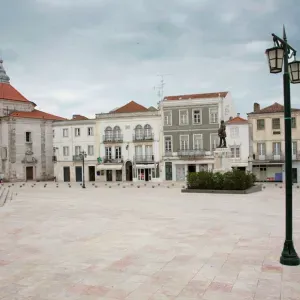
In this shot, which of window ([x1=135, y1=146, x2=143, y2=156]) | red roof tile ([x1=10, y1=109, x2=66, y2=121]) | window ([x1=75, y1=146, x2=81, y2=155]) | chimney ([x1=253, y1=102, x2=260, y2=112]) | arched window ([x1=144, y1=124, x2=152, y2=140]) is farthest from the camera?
red roof tile ([x1=10, y1=109, x2=66, y2=121])

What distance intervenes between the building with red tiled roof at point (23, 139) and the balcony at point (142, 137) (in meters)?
15.2

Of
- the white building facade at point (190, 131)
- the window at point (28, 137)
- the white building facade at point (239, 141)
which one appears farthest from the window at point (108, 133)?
the white building facade at point (239, 141)

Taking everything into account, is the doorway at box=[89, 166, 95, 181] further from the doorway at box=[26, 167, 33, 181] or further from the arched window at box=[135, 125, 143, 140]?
the doorway at box=[26, 167, 33, 181]

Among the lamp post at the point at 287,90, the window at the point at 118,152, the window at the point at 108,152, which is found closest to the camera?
the lamp post at the point at 287,90

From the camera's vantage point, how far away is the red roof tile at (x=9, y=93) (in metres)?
54.6

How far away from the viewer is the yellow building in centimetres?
4122

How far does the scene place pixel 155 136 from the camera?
47188mm

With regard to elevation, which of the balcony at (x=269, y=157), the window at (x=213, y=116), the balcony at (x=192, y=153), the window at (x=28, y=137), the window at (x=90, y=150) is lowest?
the balcony at (x=269, y=157)

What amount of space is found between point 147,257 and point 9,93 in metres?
52.6

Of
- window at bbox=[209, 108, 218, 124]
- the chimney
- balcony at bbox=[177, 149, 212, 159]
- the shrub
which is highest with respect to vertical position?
the chimney

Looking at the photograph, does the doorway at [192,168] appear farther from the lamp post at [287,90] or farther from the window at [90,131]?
the lamp post at [287,90]

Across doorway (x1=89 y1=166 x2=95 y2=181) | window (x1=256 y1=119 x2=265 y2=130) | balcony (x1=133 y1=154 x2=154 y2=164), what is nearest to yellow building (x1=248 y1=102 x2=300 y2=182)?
window (x1=256 y1=119 x2=265 y2=130)

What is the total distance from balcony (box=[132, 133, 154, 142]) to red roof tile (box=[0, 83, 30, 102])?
1987 centimetres

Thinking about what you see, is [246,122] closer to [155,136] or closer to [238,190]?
[155,136]
